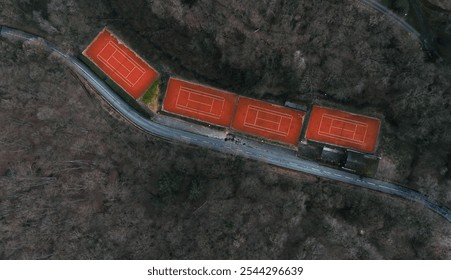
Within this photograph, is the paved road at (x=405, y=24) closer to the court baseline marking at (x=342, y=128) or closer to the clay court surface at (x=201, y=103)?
the court baseline marking at (x=342, y=128)

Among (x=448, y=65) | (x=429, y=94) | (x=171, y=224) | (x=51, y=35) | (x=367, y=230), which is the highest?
(x=448, y=65)

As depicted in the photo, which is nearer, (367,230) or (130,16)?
(367,230)

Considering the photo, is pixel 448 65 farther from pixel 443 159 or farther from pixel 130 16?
pixel 130 16

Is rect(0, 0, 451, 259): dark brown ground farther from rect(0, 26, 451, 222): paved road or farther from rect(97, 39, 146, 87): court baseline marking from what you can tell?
rect(97, 39, 146, 87): court baseline marking

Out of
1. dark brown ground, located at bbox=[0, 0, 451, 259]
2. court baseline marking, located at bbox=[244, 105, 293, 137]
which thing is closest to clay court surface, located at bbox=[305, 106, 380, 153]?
dark brown ground, located at bbox=[0, 0, 451, 259]

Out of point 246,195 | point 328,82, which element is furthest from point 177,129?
point 328,82

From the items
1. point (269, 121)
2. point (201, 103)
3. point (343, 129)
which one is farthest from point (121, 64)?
point (343, 129)

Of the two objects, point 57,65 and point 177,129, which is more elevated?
point 57,65
